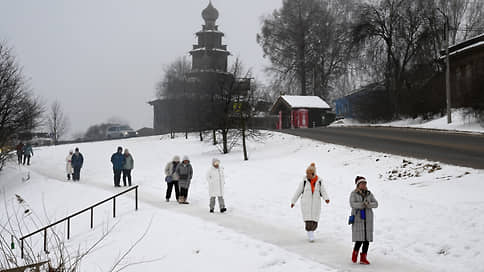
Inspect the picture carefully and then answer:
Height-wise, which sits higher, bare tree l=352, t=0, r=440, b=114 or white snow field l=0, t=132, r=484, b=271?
bare tree l=352, t=0, r=440, b=114

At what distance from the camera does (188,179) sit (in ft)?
48.0

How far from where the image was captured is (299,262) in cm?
797

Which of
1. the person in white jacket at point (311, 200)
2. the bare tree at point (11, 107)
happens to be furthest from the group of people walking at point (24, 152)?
the person in white jacket at point (311, 200)

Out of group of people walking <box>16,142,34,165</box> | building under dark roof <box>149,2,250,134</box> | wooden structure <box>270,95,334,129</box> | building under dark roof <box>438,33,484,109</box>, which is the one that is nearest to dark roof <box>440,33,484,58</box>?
building under dark roof <box>438,33,484,109</box>

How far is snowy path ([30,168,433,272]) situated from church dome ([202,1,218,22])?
172 feet

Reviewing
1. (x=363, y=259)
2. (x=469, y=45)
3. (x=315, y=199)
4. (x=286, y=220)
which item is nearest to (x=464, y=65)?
(x=469, y=45)

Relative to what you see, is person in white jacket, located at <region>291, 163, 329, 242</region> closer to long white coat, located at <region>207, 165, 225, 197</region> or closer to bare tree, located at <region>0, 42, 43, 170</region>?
long white coat, located at <region>207, 165, 225, 197</region>

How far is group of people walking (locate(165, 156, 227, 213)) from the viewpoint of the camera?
42.9 feet

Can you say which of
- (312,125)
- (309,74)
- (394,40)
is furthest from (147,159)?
(309,74)

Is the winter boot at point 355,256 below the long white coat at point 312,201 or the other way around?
below

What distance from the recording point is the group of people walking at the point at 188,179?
42.9ft

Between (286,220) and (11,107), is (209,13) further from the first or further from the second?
(286,220)

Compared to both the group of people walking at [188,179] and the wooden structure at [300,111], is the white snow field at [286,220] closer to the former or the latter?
the group of people walking at [188,179]

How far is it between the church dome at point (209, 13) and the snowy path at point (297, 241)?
52459mm
